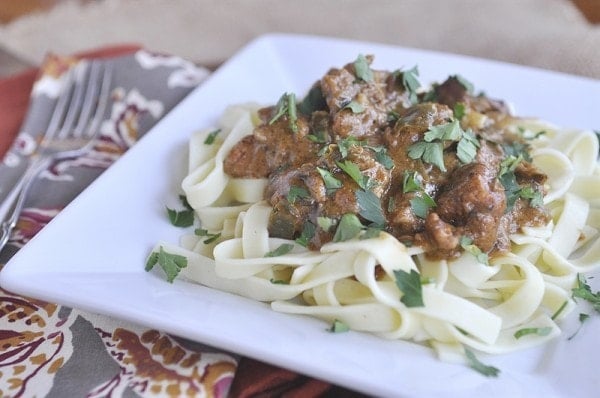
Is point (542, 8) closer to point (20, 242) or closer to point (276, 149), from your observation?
point (276, 149)

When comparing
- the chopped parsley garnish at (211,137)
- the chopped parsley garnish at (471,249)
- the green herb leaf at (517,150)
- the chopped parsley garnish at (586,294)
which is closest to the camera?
the chopped parsley garnish at (586,294)

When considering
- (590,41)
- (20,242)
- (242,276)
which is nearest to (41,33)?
(20,242)

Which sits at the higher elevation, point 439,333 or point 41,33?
point 439,333

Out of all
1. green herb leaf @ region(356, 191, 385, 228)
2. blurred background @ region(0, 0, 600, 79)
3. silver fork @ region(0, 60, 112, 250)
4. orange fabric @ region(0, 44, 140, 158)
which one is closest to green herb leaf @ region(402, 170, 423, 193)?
green herb leaf @ region(356, 191, 385, 228)

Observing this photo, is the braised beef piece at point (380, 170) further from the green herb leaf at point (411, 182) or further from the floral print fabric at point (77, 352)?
the floral print fabric at point (77, 352)

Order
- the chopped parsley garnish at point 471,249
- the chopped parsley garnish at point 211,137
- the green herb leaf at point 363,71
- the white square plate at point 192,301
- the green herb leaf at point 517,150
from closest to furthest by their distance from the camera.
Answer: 1. the white square plate at point 192,301
2. the chopped parsley garnish at point 471,249
3. the green herb leaf at point 517,150
4. the green herb leaf at point 363,71
5. the chopped parsley garnish at point 211,137

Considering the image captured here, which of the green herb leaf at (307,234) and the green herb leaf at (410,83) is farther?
the green herb leaf at (410,83)

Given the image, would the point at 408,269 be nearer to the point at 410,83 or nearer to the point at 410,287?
the point at 410,287

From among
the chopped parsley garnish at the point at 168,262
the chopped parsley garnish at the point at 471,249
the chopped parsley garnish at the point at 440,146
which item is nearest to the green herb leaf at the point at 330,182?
the chopped parsley garnish at the point at 440,146
